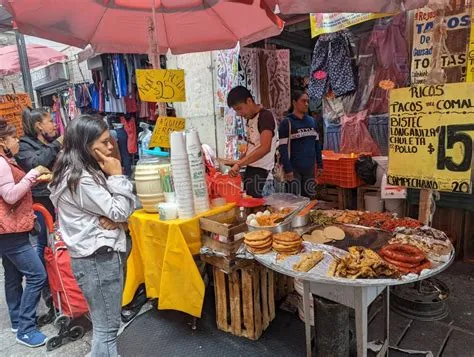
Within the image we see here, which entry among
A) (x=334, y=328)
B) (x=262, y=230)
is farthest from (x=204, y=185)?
(x=334, y=328)

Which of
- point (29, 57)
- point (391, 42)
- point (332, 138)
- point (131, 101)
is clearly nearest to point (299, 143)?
point (332, 138)

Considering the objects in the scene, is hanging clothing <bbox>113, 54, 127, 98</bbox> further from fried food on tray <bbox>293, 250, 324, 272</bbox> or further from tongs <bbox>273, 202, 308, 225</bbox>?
fried food on tray <bbox>293, 250, 324, 272</bbox>

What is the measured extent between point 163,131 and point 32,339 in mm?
2223

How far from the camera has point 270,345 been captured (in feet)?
8.98

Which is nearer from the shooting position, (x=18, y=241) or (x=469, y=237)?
(x=18, y=241)

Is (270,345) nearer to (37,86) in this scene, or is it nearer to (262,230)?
(262,230)

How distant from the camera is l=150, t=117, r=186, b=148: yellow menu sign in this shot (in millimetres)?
2656

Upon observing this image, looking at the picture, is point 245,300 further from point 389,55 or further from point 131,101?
point 131,101

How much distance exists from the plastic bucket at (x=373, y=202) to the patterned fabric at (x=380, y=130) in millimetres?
676

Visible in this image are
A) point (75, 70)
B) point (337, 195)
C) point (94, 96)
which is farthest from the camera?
point (75, 70)

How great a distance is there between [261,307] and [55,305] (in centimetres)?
202

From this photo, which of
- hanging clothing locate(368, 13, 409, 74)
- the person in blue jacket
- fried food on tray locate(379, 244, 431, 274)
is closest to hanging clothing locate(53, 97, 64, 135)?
the person in blue jacket

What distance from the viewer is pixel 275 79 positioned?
5.55 metres

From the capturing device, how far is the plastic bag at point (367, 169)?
4668 mm
